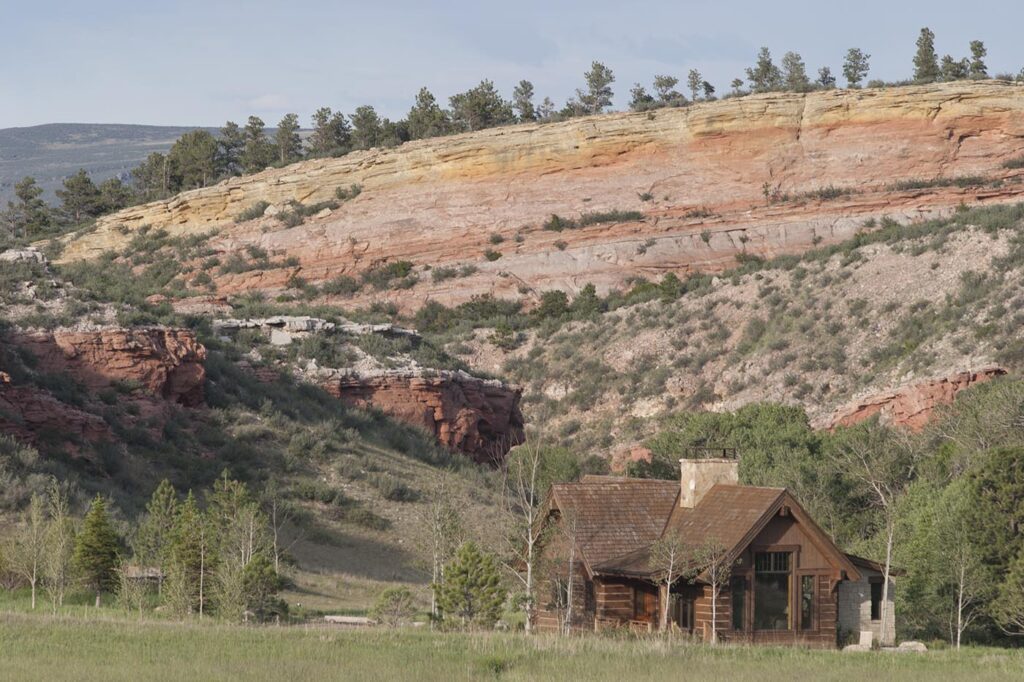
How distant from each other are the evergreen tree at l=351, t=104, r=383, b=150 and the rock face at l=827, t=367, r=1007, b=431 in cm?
5980

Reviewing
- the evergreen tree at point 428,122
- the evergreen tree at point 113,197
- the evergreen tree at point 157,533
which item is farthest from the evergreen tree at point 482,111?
the evergreen tree at point 157,533

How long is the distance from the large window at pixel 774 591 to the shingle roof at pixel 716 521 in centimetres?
95

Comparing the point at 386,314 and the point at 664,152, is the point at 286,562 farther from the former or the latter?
the point at 664,152

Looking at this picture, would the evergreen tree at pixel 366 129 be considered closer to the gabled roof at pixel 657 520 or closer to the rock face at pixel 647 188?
the rock face at pixel 647 188

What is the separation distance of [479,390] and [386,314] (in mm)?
27176

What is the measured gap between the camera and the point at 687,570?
90.3 ft

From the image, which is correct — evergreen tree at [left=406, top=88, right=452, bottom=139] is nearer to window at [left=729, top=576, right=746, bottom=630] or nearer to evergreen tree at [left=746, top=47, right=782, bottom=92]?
evergreen tree at [left=746, top=47, right=782, bottom=92]

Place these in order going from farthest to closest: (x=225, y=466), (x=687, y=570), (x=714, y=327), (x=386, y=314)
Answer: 1. (x=386, y=314)
2. (x=714, y=327)
3. (x=225, y=466)
4. (x=687, y=570)

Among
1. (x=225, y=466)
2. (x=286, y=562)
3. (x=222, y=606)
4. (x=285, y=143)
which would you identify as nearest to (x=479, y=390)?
(x=225, y=466)

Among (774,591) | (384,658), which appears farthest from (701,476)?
(384,658)

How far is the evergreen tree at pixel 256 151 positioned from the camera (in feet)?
383

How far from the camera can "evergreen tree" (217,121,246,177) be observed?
122 metres

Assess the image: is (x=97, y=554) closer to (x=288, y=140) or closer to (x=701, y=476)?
(x=701, y=476)

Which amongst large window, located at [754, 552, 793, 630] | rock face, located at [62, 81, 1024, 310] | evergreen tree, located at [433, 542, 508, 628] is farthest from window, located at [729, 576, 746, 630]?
rock face, located at [62, 81, 1024, 310]
